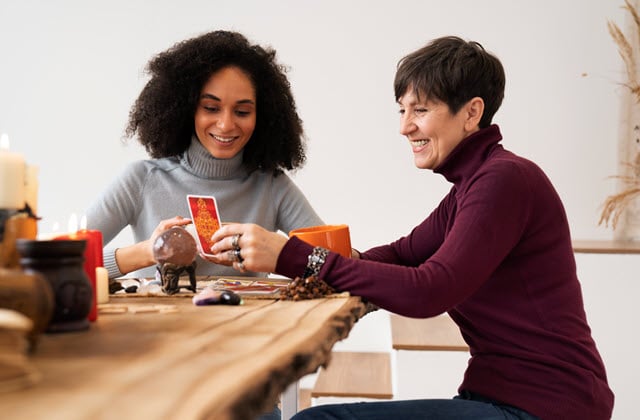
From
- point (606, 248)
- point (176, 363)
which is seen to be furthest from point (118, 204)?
point (606, 248)

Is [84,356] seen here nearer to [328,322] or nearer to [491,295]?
[328,322]

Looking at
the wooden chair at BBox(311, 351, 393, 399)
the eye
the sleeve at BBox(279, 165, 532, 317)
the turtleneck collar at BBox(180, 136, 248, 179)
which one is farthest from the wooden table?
the sleeve at BBox(279, 165, 532, 317)

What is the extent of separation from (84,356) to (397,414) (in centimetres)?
79

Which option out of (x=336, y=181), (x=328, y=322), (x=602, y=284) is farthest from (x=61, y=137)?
(x=328, y=322)

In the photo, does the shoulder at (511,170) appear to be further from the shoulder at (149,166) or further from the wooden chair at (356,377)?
the wooden chair at (356,377)

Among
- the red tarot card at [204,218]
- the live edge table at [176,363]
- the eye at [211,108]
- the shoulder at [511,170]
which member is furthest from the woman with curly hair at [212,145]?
the live edge table at [176,363]

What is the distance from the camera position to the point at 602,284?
9.95ft

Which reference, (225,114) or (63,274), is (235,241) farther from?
(225,114)

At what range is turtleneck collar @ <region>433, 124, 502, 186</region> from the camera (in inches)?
56.8

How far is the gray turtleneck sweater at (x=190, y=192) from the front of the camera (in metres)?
2.05

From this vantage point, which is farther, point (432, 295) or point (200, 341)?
point (432, 295)

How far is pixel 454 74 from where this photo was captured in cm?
147

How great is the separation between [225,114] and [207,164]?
0.54 ft

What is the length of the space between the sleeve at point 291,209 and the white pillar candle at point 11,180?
137 centimetres
